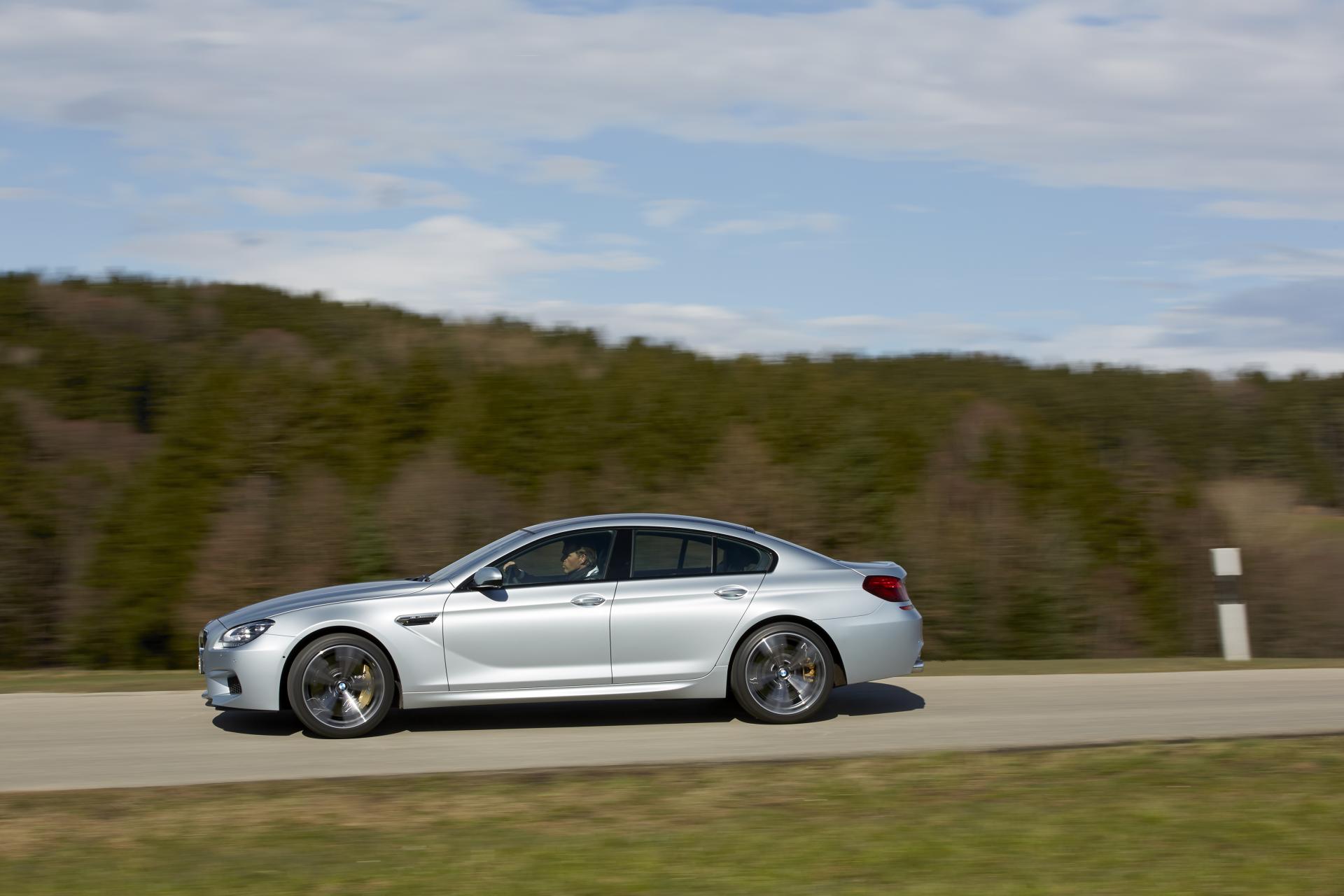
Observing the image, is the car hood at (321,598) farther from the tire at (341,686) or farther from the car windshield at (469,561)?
the tire at (341,686)

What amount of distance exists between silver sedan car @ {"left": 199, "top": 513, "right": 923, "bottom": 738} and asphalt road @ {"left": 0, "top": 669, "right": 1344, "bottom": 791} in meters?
0.30

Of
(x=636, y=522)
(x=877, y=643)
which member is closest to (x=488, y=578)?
(x=636, y=522)

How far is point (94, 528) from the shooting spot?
24234 mm

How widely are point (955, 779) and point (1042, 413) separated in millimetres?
22099

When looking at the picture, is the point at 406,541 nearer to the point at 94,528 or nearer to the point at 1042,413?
the point at 94,528

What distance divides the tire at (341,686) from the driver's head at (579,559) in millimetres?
1383

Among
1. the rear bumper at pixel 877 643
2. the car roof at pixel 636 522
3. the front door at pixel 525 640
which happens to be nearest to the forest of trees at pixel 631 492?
the car roof at pixel 636 522

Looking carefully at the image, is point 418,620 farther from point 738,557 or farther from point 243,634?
point 738,557

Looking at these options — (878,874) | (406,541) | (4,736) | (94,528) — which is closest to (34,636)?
(94,528)

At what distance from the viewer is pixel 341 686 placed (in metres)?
9.32

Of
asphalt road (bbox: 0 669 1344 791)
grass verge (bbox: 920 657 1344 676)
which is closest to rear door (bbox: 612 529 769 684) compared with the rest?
asphalt road (bbox: 0 669 1344 791)

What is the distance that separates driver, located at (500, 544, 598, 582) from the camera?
9.62 m

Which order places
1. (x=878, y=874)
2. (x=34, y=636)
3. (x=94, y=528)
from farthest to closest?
(x=94, y=528) → (x=34, y=636) → (x=878, y=874)

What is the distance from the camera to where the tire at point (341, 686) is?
9.23m
